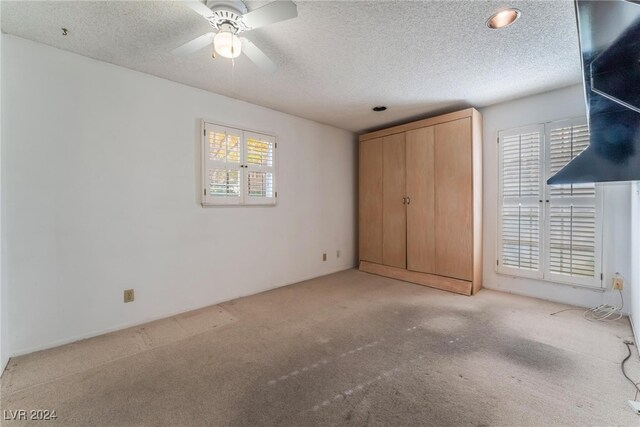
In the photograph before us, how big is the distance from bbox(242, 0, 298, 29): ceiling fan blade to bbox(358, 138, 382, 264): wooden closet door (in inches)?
116

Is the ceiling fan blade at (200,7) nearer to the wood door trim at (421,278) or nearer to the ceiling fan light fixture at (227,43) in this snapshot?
the ceiling fan light fixture at (227,43)

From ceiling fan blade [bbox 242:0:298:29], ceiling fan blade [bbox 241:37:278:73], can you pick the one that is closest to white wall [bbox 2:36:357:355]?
ceiling fan blade [bbox 241:37:278:73]

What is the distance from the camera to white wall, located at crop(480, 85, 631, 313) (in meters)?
2.64

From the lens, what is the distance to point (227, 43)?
5.52 ft

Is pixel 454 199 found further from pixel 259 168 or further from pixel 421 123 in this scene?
pixel 259 168

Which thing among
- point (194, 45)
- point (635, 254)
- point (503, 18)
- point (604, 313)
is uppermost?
point (503, 18)

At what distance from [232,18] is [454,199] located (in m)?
3.11

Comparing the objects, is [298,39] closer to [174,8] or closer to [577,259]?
[174,8]

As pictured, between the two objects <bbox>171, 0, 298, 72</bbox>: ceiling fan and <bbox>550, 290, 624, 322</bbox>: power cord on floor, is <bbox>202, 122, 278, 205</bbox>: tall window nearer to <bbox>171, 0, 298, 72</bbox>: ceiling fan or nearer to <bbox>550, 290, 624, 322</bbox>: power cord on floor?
<bbox>171, 0, 298, 72</bbox>: ceiling fan

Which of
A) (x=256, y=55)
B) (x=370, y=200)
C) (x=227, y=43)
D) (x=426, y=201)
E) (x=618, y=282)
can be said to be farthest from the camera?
(x=370, y=200)

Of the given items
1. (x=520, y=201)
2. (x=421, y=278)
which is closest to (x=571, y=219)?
(x=520, y=201)

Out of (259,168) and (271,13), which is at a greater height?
(271,13)

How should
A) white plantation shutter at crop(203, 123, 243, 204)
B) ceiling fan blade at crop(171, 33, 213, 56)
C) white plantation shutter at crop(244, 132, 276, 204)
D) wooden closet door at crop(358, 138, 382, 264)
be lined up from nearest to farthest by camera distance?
ceiling fan blade at crop(171, 33, 213, 56) < white plantation shutter at crop(203, 123, 243, 204) < white plantation shutter at crop(244, 132, 276, 204) < wooden closet door at crop(358, 138, 382, 264)

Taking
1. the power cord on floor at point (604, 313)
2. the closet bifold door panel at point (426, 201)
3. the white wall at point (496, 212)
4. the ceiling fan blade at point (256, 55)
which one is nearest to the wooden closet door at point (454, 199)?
the closet bifold door panel at point (426, 201)
